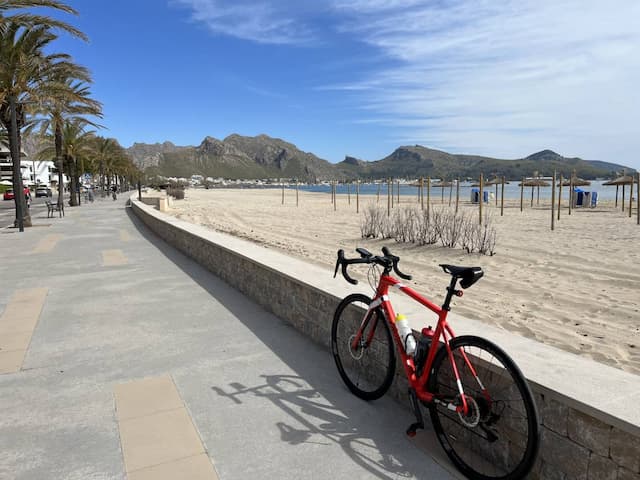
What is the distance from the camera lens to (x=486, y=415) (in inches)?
93.5

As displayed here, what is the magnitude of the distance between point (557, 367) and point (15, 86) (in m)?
17.9

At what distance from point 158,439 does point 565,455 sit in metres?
2.13

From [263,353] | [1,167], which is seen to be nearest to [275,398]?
[263,353]

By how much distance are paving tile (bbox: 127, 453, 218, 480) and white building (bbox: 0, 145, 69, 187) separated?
8799cm

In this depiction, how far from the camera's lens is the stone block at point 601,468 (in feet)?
6.24

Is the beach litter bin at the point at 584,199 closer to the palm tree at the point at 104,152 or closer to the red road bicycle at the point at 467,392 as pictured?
the red road bicycle at the point at 467,392

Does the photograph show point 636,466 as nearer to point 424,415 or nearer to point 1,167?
point 424,415

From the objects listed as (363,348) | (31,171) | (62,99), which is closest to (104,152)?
(62,99)

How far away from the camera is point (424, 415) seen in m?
3.02

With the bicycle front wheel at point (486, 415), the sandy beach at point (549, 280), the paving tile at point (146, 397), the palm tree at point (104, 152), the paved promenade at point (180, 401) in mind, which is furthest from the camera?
the palm tree at point (104, 152)

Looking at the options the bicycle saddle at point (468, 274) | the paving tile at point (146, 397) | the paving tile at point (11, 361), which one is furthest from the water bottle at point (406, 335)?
the paving tile at point (11, 361)

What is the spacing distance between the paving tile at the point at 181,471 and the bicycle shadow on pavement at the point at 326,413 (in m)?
0.47

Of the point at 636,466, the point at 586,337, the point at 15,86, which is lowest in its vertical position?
the point at 586,337

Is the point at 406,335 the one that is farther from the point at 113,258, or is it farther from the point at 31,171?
the point at 31,171
